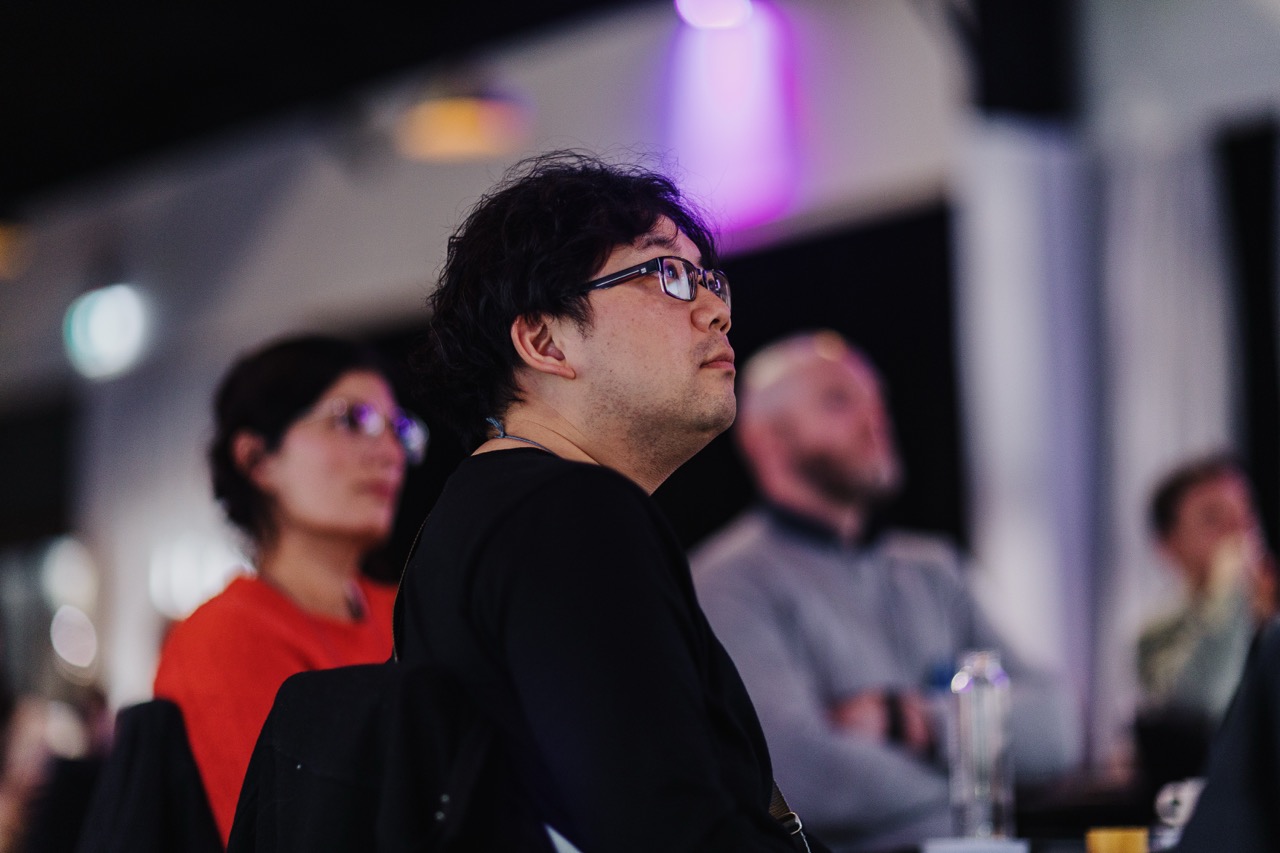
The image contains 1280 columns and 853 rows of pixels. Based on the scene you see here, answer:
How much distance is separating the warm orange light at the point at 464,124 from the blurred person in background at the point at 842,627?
249 centimetres

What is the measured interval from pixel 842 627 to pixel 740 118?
3.25 m

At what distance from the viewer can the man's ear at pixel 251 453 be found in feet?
8.05

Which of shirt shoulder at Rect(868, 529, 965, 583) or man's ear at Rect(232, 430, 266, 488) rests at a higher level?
man's ear at Rect(232, 430, 266, 488)

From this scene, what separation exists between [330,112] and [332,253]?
2.51 feet

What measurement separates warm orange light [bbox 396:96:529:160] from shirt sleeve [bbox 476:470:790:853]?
5.09 m

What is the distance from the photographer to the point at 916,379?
5.75m

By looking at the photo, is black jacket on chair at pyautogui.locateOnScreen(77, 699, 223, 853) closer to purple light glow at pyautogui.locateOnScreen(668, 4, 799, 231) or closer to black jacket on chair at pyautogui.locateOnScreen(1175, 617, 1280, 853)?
black jacket on chair at pyautogui.locateOnScreen(1175, 617, 1280, 853)

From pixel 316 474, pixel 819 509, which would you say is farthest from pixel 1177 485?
pixel 316 474

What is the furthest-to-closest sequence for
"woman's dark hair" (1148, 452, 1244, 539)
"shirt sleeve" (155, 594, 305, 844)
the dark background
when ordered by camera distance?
the dark background
"woman's dark hair" (1148, 452, 1244, 539)
"shirt sleeve" (155, 594, 305, 844)

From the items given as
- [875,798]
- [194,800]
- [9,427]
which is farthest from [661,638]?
[9,427]

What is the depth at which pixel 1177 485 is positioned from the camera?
4.58 meters

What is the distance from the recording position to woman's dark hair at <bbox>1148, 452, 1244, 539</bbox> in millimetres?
4566

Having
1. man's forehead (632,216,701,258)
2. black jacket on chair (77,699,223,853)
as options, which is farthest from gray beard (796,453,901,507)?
man's forehead (632,216,701,258)

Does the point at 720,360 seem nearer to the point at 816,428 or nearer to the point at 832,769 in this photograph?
the point at 832,769
